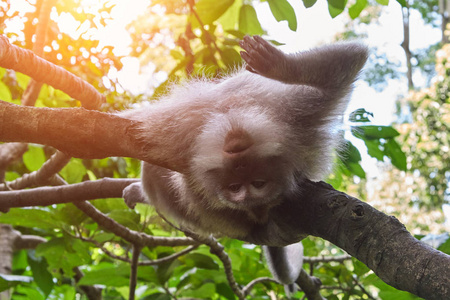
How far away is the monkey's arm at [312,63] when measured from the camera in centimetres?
215

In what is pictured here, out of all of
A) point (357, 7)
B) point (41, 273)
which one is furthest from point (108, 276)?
point (357, 7)

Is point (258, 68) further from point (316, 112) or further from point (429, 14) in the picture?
point (429, 14)

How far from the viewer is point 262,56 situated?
7.04 ft

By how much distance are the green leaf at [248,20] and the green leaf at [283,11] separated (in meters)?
0.69

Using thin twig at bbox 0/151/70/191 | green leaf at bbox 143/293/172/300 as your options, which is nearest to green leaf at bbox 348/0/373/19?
thin twig at bbox 0/151/70/191

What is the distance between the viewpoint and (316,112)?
2350mm

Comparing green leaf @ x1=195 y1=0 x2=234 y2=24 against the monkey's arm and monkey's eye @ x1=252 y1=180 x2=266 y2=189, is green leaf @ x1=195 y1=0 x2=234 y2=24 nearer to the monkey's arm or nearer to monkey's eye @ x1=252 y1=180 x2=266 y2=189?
the monkey's arm

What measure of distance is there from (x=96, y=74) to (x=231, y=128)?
6.76ft

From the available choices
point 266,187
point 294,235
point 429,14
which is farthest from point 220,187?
point 429,14

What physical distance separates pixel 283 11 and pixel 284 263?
1815 millimetres

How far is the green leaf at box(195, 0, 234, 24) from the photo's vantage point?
2.99 m

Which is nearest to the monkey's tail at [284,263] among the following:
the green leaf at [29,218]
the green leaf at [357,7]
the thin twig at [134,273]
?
the thin twig at [134,273]

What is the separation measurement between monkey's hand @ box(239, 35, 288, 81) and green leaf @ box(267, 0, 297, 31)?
449 mm

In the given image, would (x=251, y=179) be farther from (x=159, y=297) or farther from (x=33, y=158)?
(x=33, y=158)
